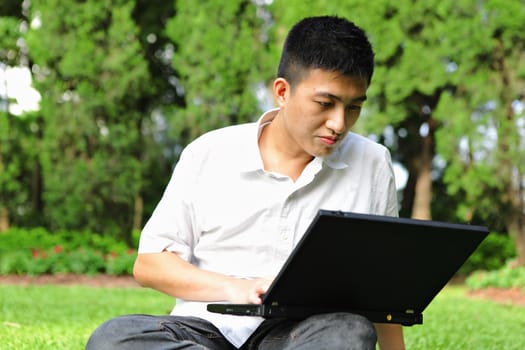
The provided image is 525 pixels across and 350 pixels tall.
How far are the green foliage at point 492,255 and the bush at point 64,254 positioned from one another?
21.8 ft

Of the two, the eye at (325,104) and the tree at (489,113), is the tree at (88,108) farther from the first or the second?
the eye at (325,104)

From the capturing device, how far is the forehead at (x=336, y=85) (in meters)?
2.60

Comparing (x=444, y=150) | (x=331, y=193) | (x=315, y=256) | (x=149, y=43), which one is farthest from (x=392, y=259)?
(x=149, y=43)

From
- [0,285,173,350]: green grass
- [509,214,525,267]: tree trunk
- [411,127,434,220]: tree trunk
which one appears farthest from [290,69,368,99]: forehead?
[411,127,434,220]: tree trunk

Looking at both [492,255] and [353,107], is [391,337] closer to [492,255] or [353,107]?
[353,107]

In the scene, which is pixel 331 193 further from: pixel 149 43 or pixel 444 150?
pixel 149 43

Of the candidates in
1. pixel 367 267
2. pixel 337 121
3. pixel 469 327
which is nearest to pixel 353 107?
pixel 337 121

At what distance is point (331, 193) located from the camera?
112 inches

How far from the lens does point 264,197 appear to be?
2793mm

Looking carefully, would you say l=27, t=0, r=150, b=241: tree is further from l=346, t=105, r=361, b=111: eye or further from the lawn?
l=346, t=105, r=361, b=111: eye

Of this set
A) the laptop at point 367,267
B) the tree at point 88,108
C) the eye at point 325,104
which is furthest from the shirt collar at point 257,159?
the tree at point 88,108

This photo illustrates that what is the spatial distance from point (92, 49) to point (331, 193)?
38.3ft

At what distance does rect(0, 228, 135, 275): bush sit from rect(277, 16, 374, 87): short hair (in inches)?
383

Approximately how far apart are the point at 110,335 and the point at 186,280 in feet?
1.01
